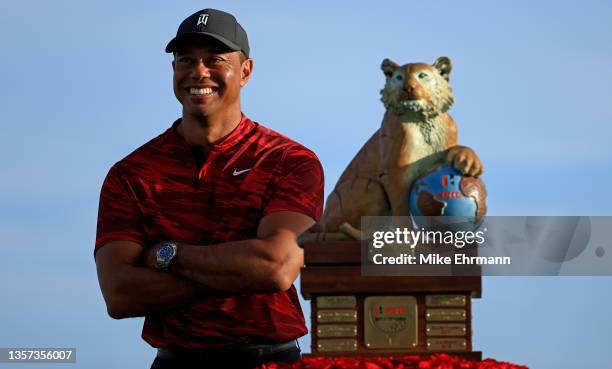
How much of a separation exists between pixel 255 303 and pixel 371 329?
85 centimetres

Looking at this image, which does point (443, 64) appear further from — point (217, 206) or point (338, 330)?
point (338, 330)

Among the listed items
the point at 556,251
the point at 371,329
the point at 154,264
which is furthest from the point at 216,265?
the point at 556,251

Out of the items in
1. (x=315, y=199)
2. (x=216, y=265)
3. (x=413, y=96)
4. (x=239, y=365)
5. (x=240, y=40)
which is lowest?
(x=239, y=365)

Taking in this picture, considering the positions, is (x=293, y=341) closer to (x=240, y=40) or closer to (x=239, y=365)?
(x=239, y=365)

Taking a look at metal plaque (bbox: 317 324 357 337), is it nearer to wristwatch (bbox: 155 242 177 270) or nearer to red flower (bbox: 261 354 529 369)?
red flower (bbox: 261 354 529 369)

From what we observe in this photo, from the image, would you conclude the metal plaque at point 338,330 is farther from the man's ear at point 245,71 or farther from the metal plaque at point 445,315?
the man's ear at point 245,71

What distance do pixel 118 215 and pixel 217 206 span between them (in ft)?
2.32

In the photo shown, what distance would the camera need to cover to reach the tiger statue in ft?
25.8

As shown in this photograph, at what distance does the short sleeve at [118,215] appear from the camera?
8258 mm

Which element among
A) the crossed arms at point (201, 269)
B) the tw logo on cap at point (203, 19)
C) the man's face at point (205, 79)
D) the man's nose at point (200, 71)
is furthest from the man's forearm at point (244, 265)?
the tw logo on cap at point (203, 19)

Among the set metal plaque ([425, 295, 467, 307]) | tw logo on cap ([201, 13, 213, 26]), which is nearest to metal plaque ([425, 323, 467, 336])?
metal plaque ([425, 295, 467, 307])

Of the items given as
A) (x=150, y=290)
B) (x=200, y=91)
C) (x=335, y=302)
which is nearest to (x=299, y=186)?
(x=335, y=302)

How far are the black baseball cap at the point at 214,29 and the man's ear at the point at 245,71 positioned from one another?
0.09 metres

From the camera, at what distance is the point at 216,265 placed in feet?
25.4
